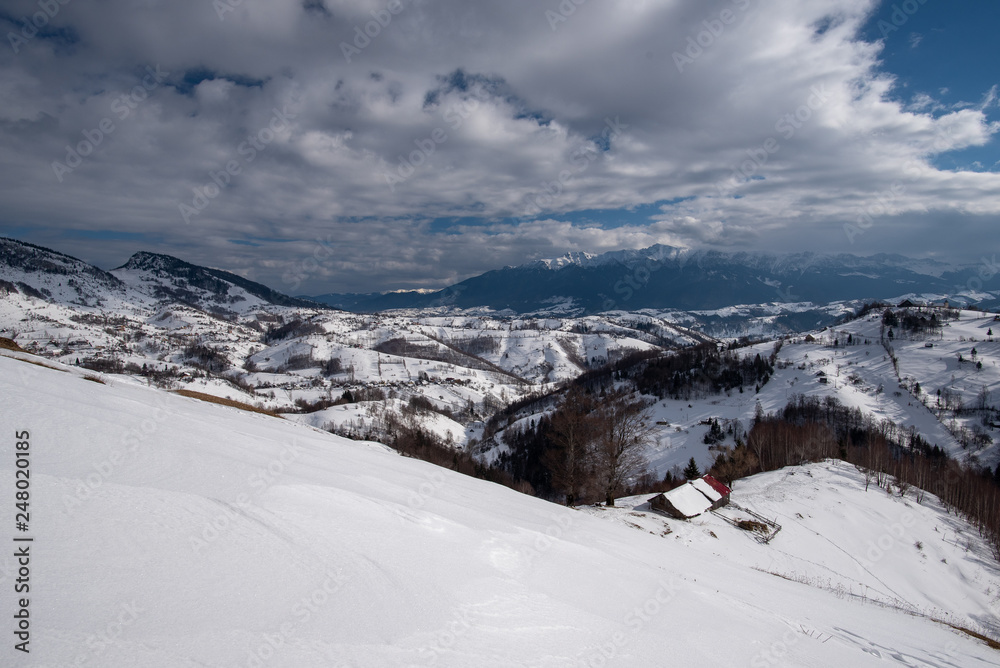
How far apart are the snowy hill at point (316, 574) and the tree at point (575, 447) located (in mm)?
11871

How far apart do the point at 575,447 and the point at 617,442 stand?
2.51 metres

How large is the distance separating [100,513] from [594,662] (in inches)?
240

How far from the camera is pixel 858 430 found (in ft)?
316

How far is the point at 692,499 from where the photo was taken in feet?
91.0

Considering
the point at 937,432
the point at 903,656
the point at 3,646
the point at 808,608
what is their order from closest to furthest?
the point at 3,646, the point at 903,656, the point at 808,608, the point at 937,432

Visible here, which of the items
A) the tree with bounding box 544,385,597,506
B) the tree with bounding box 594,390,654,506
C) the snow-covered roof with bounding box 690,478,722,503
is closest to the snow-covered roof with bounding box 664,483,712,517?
the snow-covered roof with bounding box 690,478,722,503

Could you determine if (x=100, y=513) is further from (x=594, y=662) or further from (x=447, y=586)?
(x=594, y=662)

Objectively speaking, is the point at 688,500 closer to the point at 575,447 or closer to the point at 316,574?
the point at 575,447

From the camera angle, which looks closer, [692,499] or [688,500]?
[688,500]

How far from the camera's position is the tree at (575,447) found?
24531mm

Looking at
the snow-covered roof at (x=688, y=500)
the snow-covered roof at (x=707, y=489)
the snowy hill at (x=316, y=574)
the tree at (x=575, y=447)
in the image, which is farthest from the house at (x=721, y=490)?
the snowy hill at (x=316, y=574)

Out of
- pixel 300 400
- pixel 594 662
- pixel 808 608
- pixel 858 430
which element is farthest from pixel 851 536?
pixel 300 400

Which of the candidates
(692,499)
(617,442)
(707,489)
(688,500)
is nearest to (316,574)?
(617,442)

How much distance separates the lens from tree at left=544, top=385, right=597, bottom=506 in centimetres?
2453
